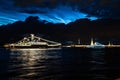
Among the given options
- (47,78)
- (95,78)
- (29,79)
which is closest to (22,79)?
(29,79)

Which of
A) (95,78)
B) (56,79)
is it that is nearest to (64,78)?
(56,79)

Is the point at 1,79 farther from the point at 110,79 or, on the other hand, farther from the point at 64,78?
the point at 110,79

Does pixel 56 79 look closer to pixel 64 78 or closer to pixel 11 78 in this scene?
pixel 64 78

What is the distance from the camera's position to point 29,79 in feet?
119

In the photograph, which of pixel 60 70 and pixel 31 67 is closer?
pixel 60 70

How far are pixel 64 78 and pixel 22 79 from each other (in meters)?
5.63

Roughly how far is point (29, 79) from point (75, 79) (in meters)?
5.96

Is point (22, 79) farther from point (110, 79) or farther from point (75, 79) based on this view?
point (110, 79)

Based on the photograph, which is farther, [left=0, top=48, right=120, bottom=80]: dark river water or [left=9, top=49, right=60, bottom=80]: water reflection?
[left=9, top=49, right=60, bottom=80]: water reflection

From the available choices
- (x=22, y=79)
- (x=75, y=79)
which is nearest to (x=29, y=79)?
(x=22, y=79)

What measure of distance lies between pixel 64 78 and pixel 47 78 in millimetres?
2282

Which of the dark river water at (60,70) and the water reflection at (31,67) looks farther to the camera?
the water reflection at (31,67)

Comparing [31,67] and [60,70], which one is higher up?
[31,67]

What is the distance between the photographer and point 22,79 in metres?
36.1
